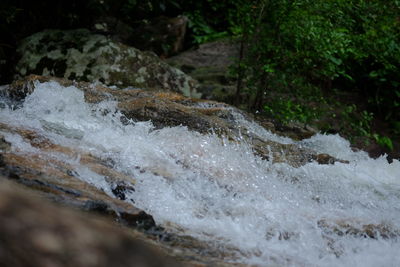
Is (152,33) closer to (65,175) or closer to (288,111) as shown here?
(288,111)

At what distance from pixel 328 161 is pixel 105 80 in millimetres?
2829

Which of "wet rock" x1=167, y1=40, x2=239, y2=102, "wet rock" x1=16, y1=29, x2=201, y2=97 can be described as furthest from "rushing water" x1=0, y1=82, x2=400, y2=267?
"wet rock" x1=167, y1=40, x2=239, y2=102

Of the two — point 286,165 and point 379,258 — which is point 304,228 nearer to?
point 379,258

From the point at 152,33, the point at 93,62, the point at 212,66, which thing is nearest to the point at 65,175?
the point at 93,62

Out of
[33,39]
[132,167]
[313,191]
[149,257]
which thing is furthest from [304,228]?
[33,39]

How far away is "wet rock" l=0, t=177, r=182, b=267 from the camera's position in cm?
81

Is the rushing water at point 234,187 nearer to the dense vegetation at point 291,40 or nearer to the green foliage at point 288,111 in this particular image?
the green foliage at point 288,111

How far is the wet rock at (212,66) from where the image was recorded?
718 cm

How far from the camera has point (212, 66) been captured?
838cm

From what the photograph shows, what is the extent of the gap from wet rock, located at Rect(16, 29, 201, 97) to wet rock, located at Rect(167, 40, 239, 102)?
0.60 m

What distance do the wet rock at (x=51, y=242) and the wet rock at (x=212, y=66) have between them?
5956 mm

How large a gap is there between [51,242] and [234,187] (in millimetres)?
2737

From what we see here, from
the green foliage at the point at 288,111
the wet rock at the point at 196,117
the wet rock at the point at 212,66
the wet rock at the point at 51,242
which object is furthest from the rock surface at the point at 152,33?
the wet rock at the point at 51,242

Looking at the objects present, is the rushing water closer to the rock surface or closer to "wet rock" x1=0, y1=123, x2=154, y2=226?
"wet rock" x1=0, y1=123, x2=154, y2=226
